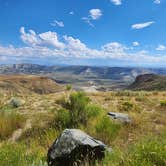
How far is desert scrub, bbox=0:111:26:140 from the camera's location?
1012 centimetres

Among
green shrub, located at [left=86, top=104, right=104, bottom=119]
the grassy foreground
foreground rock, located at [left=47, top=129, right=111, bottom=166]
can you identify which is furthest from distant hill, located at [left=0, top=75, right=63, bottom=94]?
foreground rock, located at [left=47, top=129, right=111, bottom=166]

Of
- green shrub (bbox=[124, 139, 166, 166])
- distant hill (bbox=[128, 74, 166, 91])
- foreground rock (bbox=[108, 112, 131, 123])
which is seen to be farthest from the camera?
distant hill (bbox=[128, 74, 166, 91])

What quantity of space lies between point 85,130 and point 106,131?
1032 mm

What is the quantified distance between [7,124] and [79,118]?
7.85 feet

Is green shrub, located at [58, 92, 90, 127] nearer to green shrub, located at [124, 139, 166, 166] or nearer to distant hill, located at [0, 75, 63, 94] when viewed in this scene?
green shrub, located at [124, 139, 166, 166]

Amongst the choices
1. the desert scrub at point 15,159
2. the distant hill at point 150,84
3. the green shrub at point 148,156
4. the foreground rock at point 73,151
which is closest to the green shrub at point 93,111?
the foreground rock at point 73,151

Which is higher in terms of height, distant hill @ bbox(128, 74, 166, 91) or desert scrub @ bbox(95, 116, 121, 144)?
desert scrub @ bbox(95, 116, 121, 144)

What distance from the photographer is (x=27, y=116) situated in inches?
482

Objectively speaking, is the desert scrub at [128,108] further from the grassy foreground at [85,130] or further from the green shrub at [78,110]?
the green shrub at [78,110]

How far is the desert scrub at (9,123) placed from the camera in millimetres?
10125

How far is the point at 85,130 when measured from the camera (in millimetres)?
9453

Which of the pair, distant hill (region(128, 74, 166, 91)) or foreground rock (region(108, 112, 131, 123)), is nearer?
foreground rock (region(108, 112, 131, 123))

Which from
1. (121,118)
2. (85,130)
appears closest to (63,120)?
(85,130)

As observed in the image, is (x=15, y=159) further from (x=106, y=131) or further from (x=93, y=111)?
(x=93, y=111)
